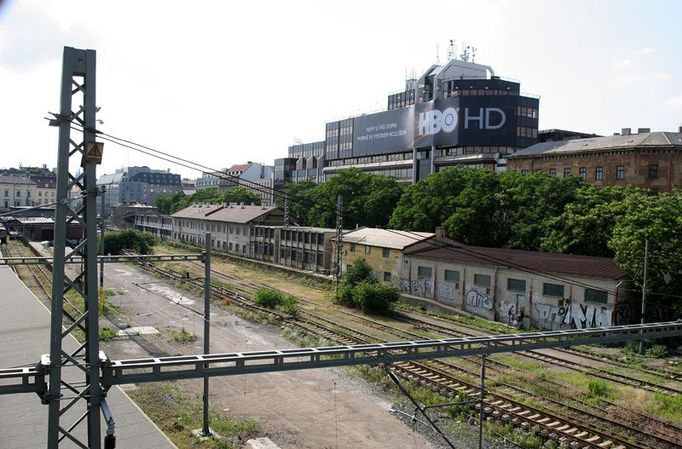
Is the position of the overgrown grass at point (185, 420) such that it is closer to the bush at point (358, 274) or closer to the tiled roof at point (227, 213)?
the bush at point (358, 274)

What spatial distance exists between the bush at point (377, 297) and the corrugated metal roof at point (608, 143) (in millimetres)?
32234

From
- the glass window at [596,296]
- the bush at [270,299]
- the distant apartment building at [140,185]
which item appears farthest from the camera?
the distant apartment building at [140,185]

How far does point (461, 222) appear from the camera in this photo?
42.5 m

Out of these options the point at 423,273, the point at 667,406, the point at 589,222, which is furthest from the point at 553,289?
the point at 667,406

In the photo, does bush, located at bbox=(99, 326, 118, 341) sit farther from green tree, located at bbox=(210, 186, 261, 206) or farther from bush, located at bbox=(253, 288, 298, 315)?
green tree, located at bbox=(210, 186, 261, 206)

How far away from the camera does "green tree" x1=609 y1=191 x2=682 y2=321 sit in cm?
2553

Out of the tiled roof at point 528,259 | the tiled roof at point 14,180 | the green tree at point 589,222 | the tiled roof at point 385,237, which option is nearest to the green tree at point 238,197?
the tiled roof at point 14,180

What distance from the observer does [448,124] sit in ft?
254

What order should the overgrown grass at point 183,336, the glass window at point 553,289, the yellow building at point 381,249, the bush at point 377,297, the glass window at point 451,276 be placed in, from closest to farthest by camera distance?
the overgrown grass at point 183,336, the glass window at point 553,289, the bush at point 377,297, the glass window at point 451,276, the yellow building at point 381,249

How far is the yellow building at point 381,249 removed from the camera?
1550 inches

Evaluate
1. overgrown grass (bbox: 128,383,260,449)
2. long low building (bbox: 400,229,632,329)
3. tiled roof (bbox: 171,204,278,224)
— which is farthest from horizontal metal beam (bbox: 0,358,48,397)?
tiled roof (bbox: 171,204,278,224)

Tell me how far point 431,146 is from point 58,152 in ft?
245

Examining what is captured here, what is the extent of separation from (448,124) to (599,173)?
24.9 metres

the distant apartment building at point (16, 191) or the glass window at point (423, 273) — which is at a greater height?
the distant apartment building at point (16, 191)
